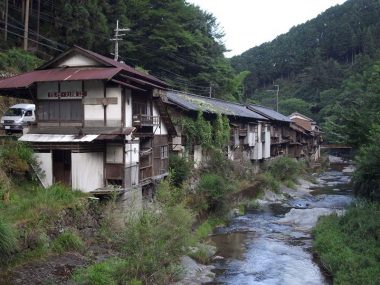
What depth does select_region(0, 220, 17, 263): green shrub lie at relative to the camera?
11.7m

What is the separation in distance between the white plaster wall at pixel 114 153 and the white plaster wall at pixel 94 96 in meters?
1.45

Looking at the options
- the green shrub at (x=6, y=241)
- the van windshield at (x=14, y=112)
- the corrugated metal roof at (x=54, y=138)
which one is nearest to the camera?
the green shrub at (x=6, y=241)

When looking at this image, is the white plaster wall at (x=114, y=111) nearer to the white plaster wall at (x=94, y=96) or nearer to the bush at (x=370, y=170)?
the white plaster wall at (x=94, y=96)

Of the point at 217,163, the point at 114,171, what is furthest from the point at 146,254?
the point at 217,163

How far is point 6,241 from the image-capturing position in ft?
38.7

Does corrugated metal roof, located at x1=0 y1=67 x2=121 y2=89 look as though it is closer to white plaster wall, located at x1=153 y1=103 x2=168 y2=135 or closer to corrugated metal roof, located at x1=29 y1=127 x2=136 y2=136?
corrugated metal roof, located at x1=29 y1=127 x2=136 y2=136

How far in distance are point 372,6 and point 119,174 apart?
102 metres

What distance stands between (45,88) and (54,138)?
10.2 feet

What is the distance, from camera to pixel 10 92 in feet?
68.3

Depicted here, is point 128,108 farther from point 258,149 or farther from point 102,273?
point 258,149

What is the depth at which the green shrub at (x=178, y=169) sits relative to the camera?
85.0ft

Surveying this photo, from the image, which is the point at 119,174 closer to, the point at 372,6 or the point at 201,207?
the point at 201,207

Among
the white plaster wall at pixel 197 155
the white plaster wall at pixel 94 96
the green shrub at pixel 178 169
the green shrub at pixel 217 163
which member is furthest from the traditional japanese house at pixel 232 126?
the white plaster wall at pixel 94 96

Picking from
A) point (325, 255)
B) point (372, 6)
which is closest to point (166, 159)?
point (325, 255)
